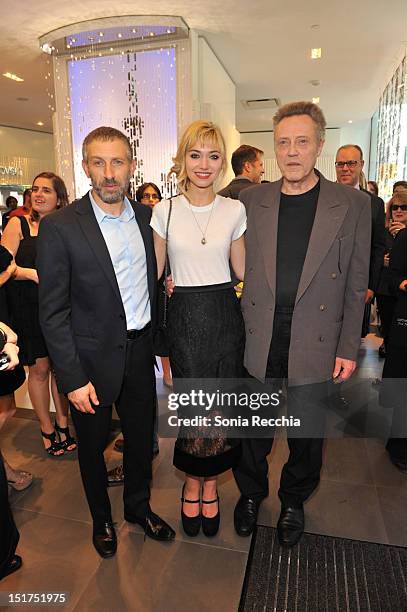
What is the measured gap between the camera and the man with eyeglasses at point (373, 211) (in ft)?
8.22

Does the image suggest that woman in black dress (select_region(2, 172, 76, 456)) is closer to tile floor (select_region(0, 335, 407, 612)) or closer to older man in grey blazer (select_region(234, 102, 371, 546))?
tile floor (select_region(0, 335, 407, 612))

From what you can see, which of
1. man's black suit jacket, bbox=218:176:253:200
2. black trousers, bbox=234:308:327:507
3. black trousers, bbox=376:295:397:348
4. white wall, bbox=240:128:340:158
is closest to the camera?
black trousers, bbox=234:308:327:507

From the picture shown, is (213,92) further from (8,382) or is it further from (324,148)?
(324,148)

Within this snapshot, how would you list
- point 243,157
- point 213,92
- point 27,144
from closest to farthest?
point 243,157, point 213,92, point 27,144

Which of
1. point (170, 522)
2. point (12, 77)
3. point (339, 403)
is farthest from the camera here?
point (12, 77)

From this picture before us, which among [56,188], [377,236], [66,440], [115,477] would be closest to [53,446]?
[66,440]

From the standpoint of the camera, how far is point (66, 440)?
2.94 m

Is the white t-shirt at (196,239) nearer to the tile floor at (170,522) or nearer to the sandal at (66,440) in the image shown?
the tile floor at (170,522)

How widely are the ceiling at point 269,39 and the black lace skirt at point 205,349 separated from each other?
4.74 meters

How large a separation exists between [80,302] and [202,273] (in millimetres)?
519

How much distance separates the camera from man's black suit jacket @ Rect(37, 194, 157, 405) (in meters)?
1.66

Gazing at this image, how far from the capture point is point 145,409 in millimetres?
2057

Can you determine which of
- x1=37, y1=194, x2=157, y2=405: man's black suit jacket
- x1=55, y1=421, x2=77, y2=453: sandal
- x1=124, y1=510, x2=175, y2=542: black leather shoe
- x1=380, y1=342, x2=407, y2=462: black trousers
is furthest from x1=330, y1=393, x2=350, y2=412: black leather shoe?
x1=37, y1=194, x2=157, y2=405: man's black suit jacket

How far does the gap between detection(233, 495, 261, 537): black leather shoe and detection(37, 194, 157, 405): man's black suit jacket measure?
95 cm
